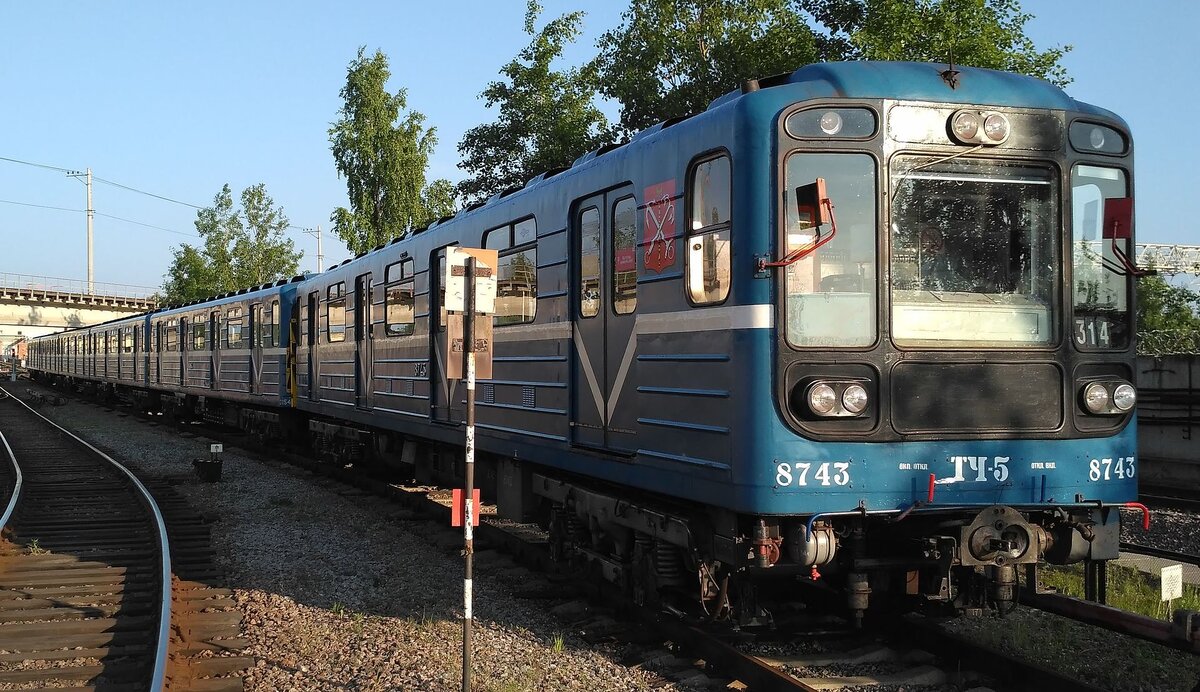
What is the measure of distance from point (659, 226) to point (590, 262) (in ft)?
3.69

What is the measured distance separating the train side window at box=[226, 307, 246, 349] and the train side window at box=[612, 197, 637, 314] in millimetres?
15572

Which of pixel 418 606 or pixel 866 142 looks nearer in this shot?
pixel 866 142

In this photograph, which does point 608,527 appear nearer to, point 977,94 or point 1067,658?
point 1067,658

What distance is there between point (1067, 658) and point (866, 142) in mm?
3219

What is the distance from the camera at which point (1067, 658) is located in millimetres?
6164

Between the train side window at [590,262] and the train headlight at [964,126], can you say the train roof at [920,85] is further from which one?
the train side window at [590,262]

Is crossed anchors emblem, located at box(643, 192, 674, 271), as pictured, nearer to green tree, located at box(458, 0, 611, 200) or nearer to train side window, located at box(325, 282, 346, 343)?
train side window, located at box(325, 282, 346, 343)

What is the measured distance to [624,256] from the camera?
6.93 meters

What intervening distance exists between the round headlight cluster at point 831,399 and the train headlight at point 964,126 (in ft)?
4.77

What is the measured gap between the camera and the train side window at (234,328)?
70.6 feet

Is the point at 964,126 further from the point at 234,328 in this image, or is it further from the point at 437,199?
the point at 437,199

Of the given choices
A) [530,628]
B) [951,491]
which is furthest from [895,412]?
[530,628]

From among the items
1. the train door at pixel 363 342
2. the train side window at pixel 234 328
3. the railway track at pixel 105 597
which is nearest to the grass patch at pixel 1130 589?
the railway track at pixel 105 597

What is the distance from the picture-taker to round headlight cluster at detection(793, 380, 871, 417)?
5402mm
